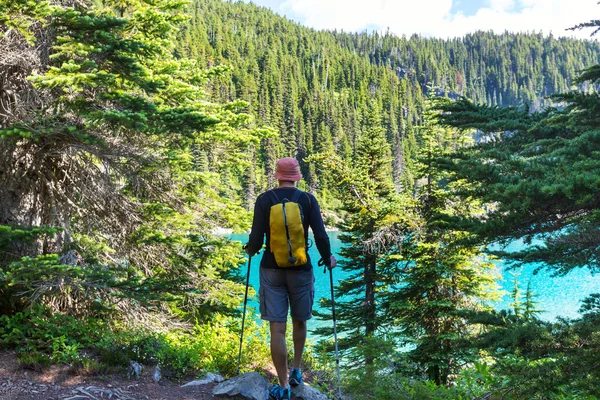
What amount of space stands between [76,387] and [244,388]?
149cm

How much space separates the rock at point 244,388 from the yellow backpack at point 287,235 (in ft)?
4.18

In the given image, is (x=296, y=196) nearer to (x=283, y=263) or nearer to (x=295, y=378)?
(x=283, y=263)

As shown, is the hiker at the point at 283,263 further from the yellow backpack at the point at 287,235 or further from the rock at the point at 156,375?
the rock at the point at 156,375

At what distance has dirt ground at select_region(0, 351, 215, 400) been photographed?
3.74m

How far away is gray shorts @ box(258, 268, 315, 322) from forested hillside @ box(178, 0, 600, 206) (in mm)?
66109

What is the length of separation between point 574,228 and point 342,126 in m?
106

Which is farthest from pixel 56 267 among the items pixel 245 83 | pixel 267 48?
pixel 267 48

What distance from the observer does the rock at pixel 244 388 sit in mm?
3996

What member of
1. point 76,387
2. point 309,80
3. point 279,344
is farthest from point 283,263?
point 309,80

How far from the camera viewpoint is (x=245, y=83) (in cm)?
11625

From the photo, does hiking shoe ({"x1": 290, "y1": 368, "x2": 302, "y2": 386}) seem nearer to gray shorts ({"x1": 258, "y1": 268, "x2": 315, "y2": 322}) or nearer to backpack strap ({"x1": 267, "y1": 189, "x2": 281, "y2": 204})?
gray shorts ({"x1": 258, "y1": 268, "x2": 315, "y2": 322})

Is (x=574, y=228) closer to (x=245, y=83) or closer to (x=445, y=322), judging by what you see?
(x=445, y=322)

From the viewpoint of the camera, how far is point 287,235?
145 inches

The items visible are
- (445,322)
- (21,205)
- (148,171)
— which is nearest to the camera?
(21,205)
